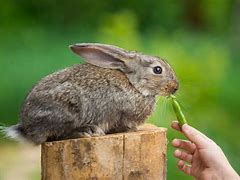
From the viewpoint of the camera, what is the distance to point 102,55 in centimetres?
462

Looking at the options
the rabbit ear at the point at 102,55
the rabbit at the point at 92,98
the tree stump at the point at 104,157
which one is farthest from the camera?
the rabbit ear at the point at 102,55

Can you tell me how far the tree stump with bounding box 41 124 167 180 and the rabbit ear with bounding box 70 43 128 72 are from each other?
46 centimetres

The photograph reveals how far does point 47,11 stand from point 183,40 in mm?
2280

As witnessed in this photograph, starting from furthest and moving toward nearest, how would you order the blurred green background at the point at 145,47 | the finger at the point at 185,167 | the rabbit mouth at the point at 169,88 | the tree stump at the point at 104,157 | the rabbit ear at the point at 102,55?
the blurred green background at the point at 145,47 < the finger at the point at 185,167 < the rabbit mouth at the point at 169,88 < the rabbit ear at the point at 102,55 < the tree stump at the point at 104,157

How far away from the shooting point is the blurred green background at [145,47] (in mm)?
8750

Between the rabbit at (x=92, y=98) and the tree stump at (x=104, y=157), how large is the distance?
4.8 inches

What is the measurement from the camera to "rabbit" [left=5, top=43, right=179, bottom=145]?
174 inches

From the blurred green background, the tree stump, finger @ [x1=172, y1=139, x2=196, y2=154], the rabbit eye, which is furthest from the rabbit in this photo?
the blurred green background

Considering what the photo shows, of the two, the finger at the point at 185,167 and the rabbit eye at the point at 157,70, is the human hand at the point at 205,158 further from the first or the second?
the rabbit eye at the point at 157,70

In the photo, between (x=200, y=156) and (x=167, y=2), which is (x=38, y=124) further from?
(x=167, y=2)

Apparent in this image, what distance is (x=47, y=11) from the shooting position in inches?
554

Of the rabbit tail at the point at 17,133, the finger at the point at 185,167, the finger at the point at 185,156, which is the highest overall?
the rabbit tail at the point at 17,133

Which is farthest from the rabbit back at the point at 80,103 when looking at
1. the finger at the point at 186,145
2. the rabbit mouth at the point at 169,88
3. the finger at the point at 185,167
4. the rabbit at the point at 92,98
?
the finger at the point at 185,167

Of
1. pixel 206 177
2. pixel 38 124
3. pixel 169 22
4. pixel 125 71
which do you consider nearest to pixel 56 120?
pixel 38 124
